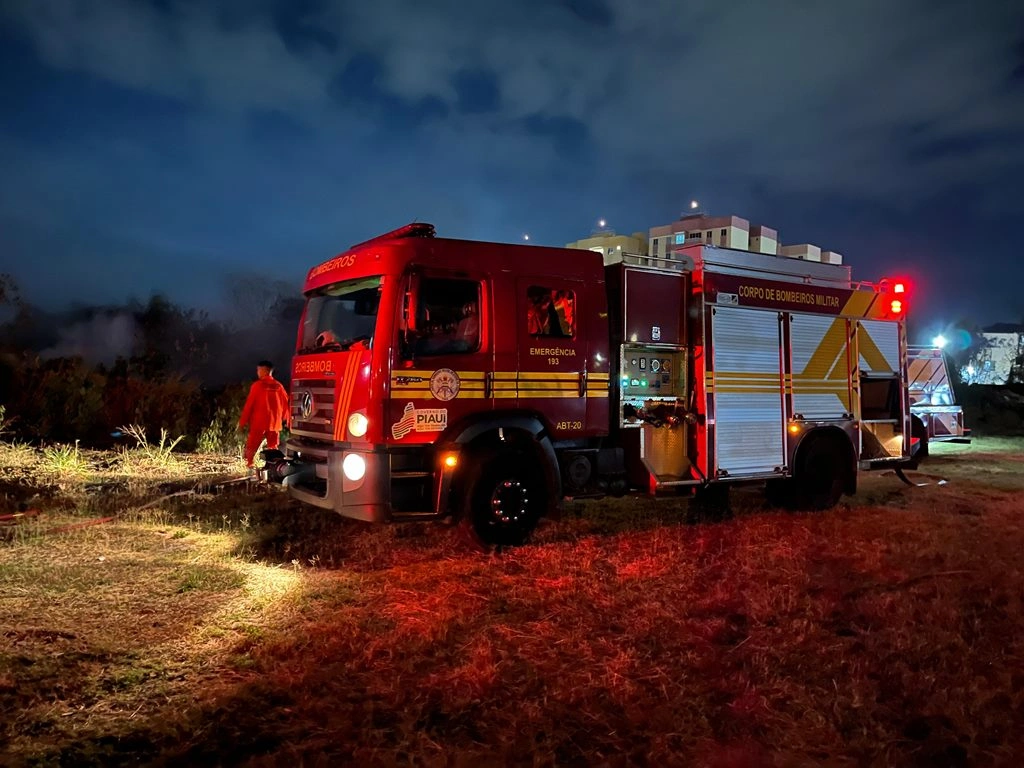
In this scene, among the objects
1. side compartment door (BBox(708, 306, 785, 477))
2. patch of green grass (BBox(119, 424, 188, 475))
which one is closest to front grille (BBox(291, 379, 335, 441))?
patch of green grass (BBox(119, 424, 188, 475))

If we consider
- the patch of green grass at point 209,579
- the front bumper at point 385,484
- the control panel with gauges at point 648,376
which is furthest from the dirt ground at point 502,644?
the control panel with gauges at point 648,376

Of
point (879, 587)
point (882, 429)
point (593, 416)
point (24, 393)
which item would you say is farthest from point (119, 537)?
point (882, 429)

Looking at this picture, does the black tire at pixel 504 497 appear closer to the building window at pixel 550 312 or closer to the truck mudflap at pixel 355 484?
the truck mudflap at pixel 355 484

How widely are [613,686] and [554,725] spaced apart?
1.61 feet

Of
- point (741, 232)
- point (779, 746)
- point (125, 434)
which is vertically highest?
point (741, 232)

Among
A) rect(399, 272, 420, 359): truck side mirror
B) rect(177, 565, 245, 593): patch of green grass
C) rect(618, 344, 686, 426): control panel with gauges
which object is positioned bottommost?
rect(177, 565, 245, 593): patch of green grass

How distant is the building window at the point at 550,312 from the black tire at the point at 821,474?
140 inches

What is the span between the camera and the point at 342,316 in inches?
261

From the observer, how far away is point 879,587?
5242 millimetres

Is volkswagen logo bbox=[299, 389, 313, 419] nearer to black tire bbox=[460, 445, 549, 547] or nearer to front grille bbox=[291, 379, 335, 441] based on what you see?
front grille bbox=[291, 379, 335, 441]

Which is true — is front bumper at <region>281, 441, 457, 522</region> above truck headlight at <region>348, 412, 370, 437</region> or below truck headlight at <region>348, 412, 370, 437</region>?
below

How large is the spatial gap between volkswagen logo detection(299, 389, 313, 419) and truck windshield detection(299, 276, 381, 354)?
402mm

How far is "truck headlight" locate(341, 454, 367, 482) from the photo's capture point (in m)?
5.70

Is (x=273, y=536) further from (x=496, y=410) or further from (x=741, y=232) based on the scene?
(x=741, y=232)
